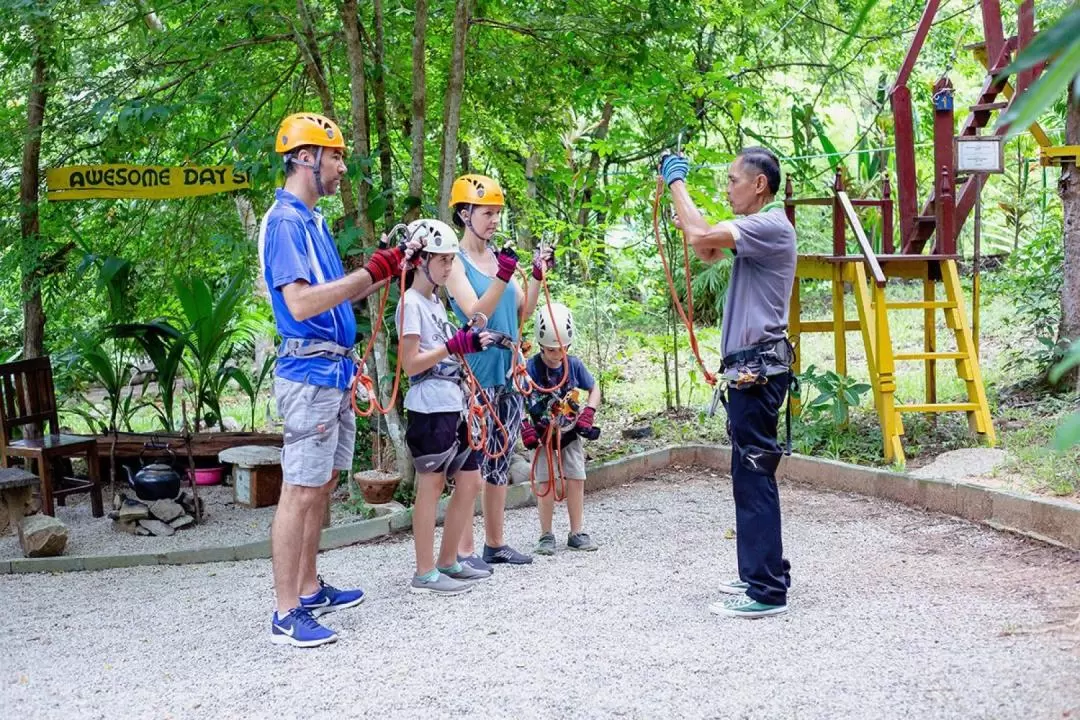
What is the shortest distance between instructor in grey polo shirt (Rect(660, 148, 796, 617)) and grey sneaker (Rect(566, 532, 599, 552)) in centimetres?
127

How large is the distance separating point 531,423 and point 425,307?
0.99 meters

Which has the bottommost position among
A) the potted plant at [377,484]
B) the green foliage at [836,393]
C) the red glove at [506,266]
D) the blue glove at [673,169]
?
the potted plant at [377,484]

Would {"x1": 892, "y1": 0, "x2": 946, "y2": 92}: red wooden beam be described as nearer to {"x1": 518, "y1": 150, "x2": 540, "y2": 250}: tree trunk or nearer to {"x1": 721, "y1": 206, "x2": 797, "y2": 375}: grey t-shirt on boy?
{"x1": 518, "y1": 150, "x2": 540, "y2": 250}: tree trunk

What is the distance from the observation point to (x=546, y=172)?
8.59 m

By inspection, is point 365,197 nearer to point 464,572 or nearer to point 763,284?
point 464,572

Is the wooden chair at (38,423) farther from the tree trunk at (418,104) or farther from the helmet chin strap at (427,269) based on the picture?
the helmet chin strap at (427,269)

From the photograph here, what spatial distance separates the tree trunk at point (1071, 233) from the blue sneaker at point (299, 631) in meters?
5.24

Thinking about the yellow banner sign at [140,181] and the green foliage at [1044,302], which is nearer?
the yellow banner sign at [140,181]

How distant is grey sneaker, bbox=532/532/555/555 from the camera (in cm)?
523

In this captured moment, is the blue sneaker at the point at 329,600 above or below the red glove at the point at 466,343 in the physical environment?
below

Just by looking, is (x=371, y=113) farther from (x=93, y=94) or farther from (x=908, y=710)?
(x=908, y=710)

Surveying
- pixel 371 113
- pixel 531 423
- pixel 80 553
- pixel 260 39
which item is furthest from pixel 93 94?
pixel 531 423

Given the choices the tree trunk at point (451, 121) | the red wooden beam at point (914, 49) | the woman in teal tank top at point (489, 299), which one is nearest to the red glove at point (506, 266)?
the woman in teal tank top at point (489, 299)

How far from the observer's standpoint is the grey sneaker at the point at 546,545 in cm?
523
